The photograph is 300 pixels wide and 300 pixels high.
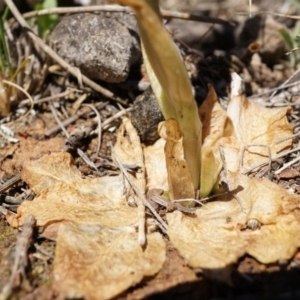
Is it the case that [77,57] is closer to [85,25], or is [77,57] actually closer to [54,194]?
[85,25]

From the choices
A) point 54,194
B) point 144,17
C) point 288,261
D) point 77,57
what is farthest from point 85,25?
point 288,261

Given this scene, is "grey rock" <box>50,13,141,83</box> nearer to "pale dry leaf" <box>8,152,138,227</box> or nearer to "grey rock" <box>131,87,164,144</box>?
"grey rock" <box>131,87,164,144</box>

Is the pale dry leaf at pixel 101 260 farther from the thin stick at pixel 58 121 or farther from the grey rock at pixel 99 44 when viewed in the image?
the grey rock at pixel 99 44

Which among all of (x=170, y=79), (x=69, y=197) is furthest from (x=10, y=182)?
(x=170, y=79)

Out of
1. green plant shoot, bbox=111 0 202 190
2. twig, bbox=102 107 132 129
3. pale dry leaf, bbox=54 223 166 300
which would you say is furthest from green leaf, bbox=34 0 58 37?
pale dry leaf, bbox=54 223 166 300

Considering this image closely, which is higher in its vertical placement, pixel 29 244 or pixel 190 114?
pixel 190 114

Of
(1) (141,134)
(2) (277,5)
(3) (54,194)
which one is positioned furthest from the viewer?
(2) (277,5)

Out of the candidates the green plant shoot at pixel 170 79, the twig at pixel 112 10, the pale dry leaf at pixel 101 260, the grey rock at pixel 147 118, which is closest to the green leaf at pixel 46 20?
the twig at pixel 112 10
